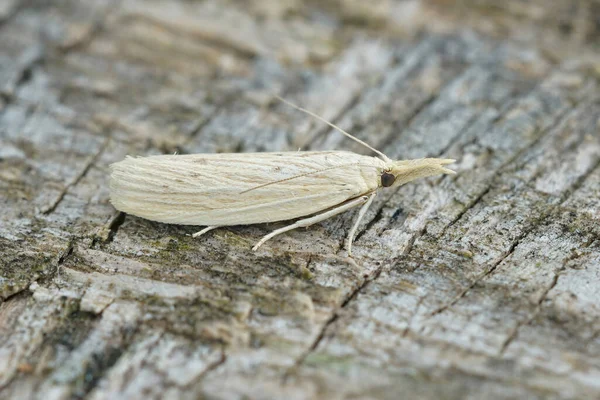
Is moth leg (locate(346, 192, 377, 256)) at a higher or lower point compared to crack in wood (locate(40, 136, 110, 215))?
higher

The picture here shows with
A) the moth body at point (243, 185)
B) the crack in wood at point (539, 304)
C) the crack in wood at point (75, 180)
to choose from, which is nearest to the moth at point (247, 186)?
the moth body at point (243, 185)

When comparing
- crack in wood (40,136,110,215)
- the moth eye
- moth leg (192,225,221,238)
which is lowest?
crack in wood (40,136,110,215)

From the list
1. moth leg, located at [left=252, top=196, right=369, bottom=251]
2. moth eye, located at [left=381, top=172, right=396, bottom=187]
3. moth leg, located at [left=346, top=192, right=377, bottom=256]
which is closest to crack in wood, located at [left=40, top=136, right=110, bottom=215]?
moth leg, located at [left=252, top=196, right=369, bottom=251]

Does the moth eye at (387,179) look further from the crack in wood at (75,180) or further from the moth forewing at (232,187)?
the crack in wood at (75,180)

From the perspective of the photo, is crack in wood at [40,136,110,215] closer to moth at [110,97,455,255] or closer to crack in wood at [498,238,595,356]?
moth at [110,97,455,255]

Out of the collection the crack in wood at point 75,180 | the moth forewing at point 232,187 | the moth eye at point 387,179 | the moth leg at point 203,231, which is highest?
the moth eye at point 387,179

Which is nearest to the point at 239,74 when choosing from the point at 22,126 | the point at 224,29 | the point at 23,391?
the point at 224,29
